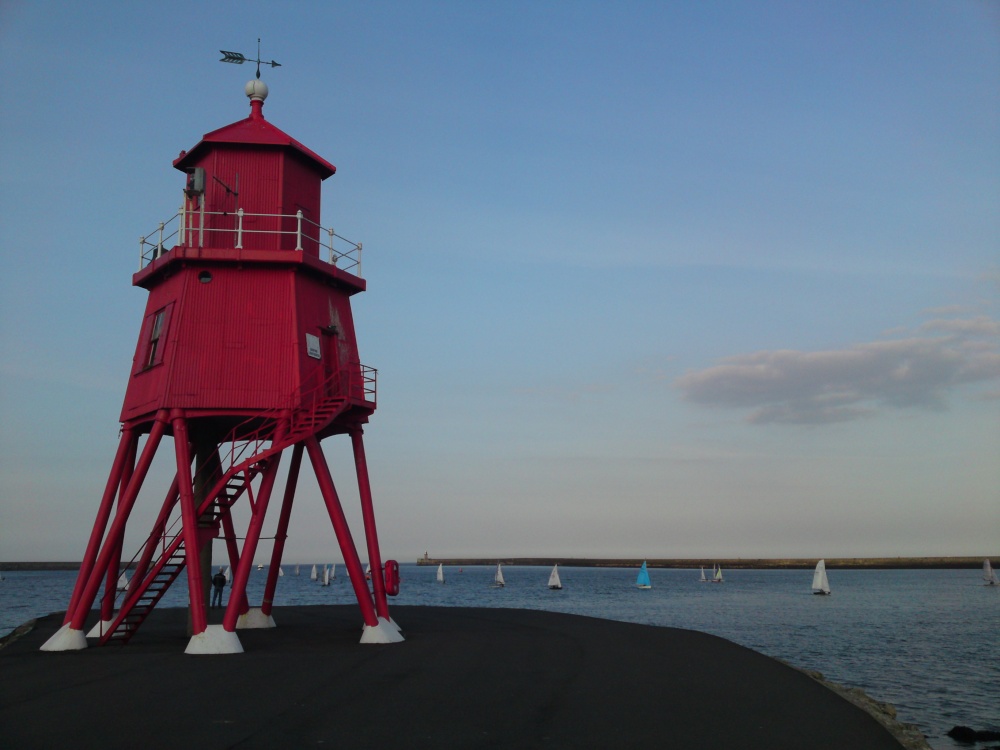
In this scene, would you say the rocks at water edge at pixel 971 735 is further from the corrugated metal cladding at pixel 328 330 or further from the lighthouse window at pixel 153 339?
the lighthouse window at pixel 153 339

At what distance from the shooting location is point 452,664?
21.0 meters

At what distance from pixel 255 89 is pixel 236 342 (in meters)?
8.30

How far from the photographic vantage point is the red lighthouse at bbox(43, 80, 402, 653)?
76.6 feet

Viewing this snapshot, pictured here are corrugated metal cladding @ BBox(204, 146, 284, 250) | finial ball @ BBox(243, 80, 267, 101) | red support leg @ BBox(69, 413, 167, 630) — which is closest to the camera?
red support leg @ BBox(69, 413, 167, 630)

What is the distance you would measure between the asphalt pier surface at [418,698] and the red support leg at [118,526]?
1200 millimetres

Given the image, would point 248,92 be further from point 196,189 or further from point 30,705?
point 30,705

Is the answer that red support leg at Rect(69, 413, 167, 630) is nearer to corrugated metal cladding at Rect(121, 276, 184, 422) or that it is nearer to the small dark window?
corrugated metal cladding at Rect(121, 276, 184, 422)

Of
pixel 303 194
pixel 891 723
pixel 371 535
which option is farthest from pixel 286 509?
pixel 891 723

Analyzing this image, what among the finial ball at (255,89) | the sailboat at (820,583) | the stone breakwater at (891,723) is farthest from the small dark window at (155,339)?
the sailboat at (820,583)

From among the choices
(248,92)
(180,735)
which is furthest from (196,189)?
(180,735)

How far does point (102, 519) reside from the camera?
80.5 feet

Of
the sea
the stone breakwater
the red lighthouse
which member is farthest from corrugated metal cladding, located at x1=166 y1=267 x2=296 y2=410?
the stone breakwater

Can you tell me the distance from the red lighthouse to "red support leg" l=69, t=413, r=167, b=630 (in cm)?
4

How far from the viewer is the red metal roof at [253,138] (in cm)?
2589
